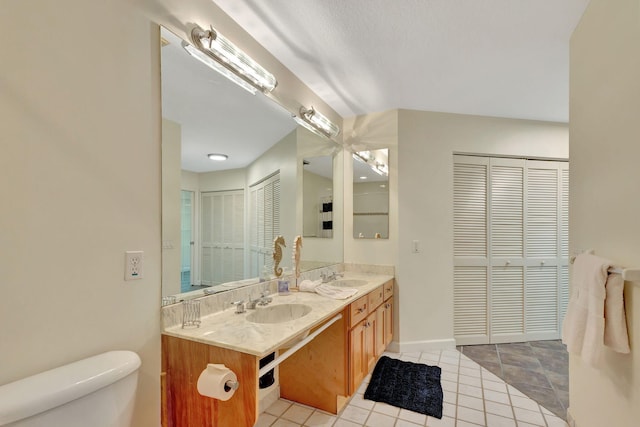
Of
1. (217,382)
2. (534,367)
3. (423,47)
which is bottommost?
(534,367)

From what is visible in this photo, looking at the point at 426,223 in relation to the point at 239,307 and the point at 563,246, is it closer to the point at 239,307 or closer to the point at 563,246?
the point at 563,246

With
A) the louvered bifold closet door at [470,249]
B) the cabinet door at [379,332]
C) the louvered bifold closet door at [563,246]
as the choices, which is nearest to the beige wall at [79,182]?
the cabinet door at [379,332]

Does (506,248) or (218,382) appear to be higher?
(506,248)

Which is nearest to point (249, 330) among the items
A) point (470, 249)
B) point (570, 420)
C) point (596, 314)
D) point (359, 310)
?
point (359, 310)

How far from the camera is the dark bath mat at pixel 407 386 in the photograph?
2043 millimetres

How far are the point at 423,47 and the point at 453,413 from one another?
2.42 meters

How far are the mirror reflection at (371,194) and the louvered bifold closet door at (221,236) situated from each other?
1.50 metres

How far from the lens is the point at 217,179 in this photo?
5.75ft

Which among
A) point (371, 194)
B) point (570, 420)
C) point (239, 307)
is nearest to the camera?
point (239, 307)

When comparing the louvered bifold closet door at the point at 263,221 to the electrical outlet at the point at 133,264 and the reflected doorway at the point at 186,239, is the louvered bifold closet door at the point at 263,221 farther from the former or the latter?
the electrical outlet at the point at 133,264

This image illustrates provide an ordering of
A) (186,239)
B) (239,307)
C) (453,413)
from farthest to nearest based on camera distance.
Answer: (453,413), (239,307), (186,239)

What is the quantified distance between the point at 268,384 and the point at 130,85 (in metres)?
1.69

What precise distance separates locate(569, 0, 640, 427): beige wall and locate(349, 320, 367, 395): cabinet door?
129 cm

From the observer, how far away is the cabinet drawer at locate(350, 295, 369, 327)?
2021 mm
